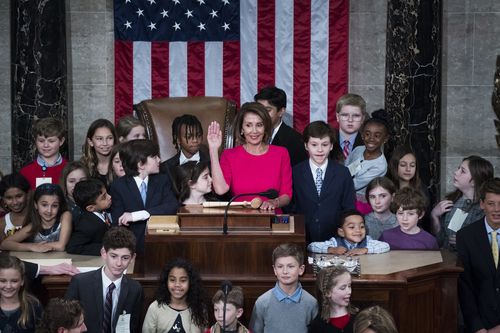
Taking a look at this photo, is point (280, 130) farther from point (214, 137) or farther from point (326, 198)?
point (214, 137)

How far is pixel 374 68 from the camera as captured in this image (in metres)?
13.7

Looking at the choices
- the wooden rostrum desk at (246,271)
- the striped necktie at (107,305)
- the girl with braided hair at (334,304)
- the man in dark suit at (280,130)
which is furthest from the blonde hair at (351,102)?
the striped necktie at (107,305)

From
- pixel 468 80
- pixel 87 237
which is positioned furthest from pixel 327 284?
pixel 468 80

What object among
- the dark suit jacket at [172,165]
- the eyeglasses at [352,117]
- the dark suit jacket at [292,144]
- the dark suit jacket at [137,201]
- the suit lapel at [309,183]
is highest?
the eyeglasses at [352,117]

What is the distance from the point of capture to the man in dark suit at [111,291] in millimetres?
8414

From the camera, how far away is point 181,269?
8391 millimetres

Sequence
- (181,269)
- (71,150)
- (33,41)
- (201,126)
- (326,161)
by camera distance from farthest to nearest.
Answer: (71,150), (33,41), (201,126), (326,161), (181,269)

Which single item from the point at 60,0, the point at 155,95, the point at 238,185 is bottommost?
the point at 238,185

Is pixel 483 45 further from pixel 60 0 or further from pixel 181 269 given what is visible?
pixel 181 269

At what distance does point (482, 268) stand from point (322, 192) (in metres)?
1.50

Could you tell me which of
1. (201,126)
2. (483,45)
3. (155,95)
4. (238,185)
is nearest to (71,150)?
(155,95)

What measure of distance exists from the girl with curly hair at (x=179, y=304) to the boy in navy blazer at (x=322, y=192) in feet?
5.77

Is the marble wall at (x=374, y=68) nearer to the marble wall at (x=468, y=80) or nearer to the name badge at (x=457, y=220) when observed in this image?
the marble wall at (x=468, y=80)

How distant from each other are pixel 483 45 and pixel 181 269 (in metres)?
6.45
